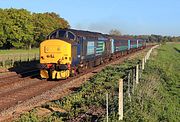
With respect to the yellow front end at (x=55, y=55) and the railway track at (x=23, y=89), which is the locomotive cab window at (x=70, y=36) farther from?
the railway track at (x=23, y=89)

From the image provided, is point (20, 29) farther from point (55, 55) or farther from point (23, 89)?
point (23, 89)

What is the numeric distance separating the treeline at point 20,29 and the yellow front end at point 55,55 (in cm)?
6366

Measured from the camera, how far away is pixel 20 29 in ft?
306

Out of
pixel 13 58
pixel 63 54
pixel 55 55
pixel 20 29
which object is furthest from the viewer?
pixel 20 29

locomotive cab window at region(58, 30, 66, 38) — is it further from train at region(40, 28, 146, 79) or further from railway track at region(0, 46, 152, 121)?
railway track at region(0, 46, 152, 121)

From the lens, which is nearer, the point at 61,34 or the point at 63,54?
the point at 63,54

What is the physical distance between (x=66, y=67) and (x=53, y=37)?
307cm

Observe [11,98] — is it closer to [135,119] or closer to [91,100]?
[91,100]

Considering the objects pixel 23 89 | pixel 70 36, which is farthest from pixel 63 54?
pixel 23 89

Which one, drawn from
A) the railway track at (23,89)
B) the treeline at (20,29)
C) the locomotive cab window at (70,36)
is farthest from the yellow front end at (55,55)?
the treeline at (20,29)

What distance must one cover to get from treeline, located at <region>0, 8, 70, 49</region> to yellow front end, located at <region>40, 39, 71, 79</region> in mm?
63656

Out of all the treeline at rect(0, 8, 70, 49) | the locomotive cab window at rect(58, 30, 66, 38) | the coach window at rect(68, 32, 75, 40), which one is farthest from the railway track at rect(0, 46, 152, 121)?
the treeline at rect(0, 8, 70, 49)

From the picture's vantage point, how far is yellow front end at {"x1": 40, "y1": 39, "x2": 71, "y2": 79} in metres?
25.2

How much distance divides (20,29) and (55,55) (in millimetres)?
69770
